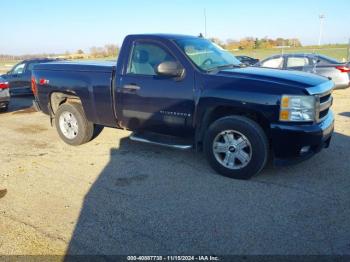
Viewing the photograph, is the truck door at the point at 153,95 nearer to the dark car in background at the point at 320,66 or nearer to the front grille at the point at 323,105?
the front grille at the point at 323,105

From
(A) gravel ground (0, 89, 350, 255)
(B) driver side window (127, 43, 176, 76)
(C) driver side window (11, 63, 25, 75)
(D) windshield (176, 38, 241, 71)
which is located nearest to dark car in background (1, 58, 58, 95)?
(C) driver side window (11, 63, 25, 75)

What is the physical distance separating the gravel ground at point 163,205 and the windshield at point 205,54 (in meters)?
1.51

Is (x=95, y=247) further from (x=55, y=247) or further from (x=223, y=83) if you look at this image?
(x=223, y=83)

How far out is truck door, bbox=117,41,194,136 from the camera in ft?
15.6

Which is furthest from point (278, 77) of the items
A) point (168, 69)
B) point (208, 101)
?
point (168, 69)

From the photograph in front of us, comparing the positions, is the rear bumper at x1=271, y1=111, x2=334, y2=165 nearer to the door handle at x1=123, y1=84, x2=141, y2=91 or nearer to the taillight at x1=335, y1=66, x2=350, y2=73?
the door handle at x1=123, y1=84, x2=141, y2=91

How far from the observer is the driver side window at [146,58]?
5.03 meters

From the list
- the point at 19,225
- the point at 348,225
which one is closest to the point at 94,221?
the point at 19,225

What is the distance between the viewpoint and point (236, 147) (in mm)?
4523

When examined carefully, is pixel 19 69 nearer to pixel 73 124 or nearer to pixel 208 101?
pixel 73 124

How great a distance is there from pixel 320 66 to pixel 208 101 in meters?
8.31

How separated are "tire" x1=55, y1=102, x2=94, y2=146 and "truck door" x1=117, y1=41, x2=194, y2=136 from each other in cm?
106

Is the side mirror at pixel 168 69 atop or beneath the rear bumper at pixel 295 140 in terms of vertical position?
atop

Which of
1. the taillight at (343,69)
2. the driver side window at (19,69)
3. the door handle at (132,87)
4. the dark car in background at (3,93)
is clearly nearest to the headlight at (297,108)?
the door handle at (132,87)
